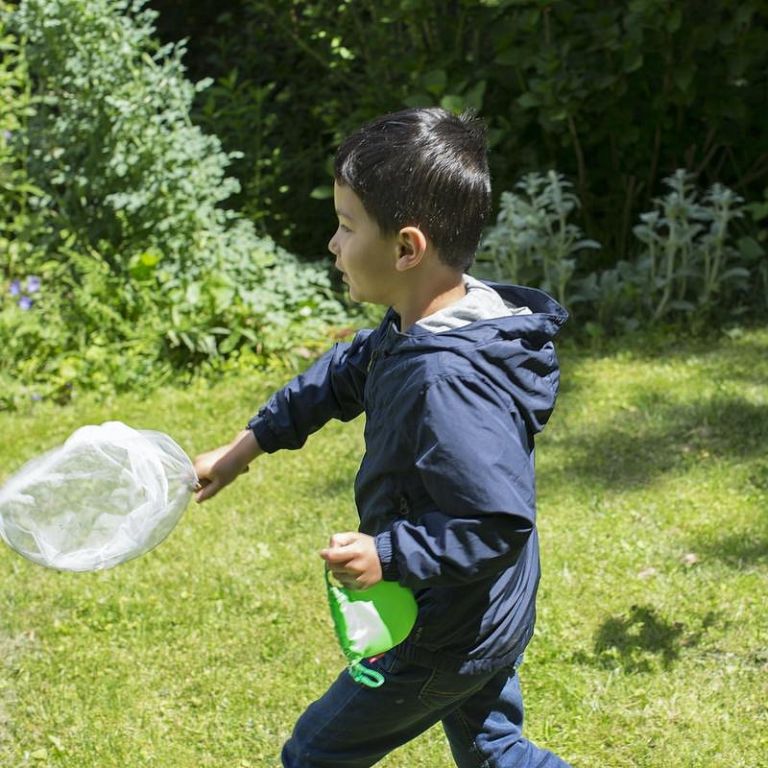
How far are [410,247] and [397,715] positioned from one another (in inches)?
32.3

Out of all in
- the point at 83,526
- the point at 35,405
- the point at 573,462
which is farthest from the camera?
the point at 35,405

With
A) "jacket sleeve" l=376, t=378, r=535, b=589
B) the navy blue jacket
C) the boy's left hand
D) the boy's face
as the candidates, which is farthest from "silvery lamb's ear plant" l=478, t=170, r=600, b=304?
the boy's left hand

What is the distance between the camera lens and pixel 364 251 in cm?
208

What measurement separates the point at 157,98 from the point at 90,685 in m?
3.59

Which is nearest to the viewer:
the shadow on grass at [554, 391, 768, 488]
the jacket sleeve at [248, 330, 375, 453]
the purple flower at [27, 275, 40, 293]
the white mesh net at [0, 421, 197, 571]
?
the white mesh net at [0, 421, 197, 571]

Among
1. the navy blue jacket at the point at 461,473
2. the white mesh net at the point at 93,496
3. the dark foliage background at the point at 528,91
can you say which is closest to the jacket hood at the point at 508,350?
the navy blue jacket at the point at 461,473

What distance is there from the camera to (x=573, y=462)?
4414 mm

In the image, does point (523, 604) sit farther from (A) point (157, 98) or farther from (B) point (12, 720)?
(A) point (157, 98)

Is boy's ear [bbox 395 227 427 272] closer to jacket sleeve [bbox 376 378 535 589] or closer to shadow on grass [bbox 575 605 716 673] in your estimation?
jacket sleeve [bbox 376 378 535 589]

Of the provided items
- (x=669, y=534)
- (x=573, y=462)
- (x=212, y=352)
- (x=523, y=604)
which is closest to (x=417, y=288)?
(x=523, y=604)

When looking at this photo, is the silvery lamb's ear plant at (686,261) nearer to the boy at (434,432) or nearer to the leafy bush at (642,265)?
the leafy bush at (642,265)

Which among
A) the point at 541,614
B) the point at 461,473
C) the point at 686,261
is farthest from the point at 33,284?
the point at 461,473

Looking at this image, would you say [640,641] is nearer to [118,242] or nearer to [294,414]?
[294,414]

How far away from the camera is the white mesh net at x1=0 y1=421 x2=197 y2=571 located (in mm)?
2283
